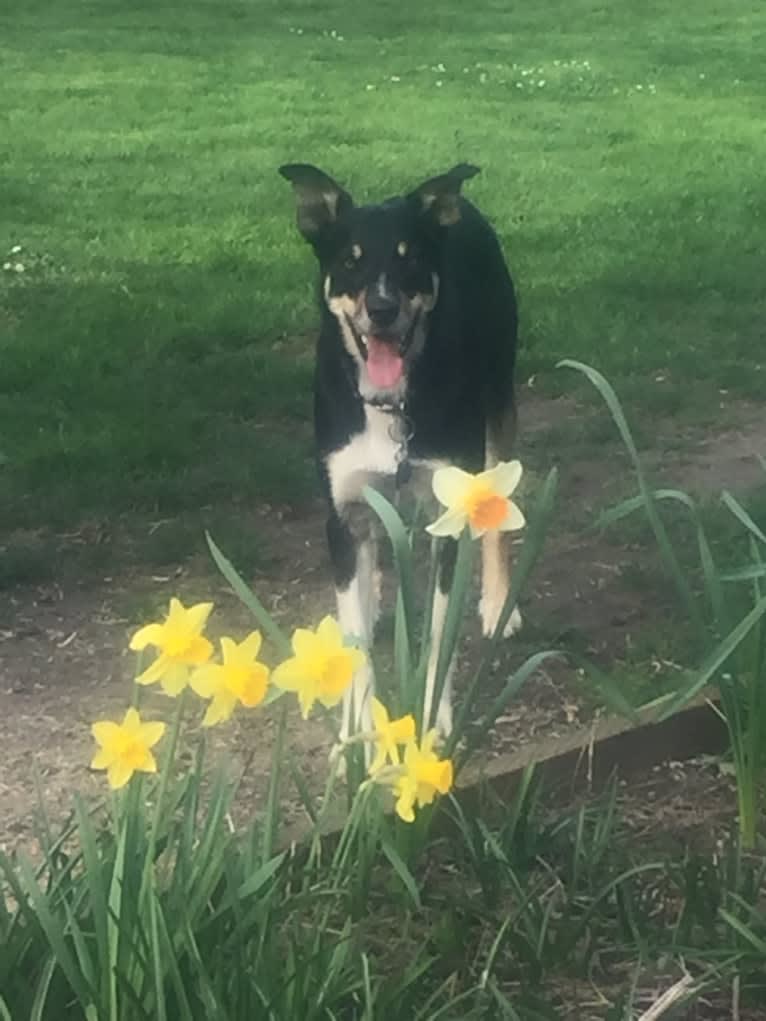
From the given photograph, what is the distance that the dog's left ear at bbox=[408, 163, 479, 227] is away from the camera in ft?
14.0

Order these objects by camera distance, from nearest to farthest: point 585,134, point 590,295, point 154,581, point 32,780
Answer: point 32,780
point 154,581
point 590,295
point 585,134

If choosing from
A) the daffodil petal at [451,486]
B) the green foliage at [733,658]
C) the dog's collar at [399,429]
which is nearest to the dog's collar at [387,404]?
the dog's collar at [399,429]

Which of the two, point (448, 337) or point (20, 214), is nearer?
point (448, 337)

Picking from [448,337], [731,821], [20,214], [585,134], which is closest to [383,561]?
[448,337]

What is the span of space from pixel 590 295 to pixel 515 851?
17.8ft

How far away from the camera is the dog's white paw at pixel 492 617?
483 centimetres

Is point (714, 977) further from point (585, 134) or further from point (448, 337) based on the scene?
point (585, 134)

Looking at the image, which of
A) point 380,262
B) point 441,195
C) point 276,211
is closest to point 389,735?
point 380,262

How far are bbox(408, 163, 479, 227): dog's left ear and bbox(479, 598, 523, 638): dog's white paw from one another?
3.80 feet

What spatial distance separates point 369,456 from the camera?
14.0 feet

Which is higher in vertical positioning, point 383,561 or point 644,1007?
point 644,1007

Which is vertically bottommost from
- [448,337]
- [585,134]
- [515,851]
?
[585,134]

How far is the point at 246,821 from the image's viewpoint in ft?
12.2

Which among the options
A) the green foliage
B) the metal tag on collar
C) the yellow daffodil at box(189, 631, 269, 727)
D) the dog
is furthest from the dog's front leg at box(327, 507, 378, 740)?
the yellow daffodil at box(189, 631, 269, 727)
